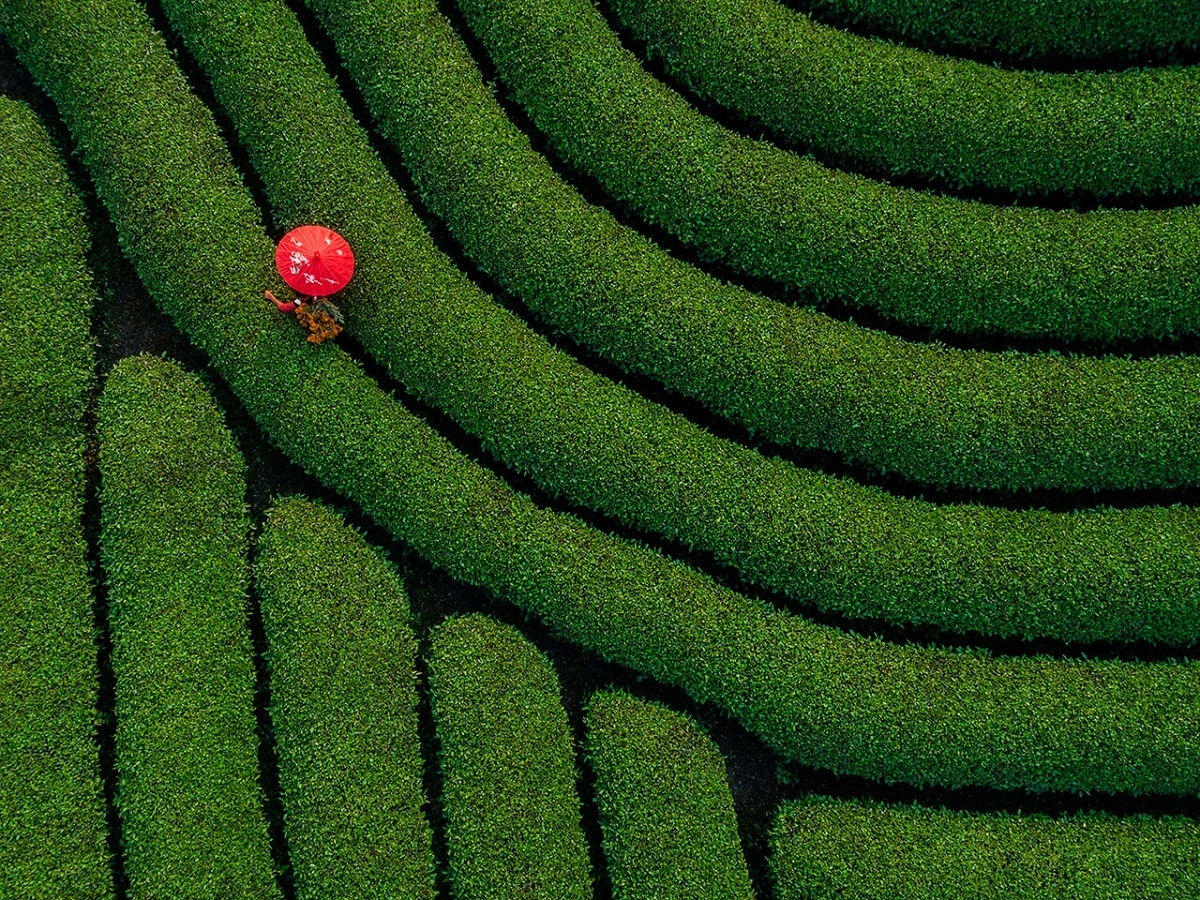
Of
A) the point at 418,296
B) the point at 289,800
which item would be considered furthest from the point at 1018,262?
the point at 289,800

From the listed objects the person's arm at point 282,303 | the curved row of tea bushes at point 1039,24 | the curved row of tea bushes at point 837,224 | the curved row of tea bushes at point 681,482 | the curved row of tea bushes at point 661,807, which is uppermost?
the curved row of tea bushes at point 1039,24

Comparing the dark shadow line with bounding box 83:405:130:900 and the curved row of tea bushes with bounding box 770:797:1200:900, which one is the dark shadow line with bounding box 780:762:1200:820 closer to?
the curved row of tea bushes with bounding box 770:797:1200:900

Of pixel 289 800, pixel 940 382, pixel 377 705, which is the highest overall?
pixel 940 382

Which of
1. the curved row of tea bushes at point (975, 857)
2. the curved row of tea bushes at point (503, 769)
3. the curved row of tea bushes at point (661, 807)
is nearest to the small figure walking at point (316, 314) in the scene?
the curved row of tea bushes at point (503, 769)

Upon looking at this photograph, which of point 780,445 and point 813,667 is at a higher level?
point 780,445

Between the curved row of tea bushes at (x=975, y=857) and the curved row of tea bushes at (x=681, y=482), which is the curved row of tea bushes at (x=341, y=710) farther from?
the curved row of tea bushes at (x=975, y=857)

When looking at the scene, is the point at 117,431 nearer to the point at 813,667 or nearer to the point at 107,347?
the point at 107,347

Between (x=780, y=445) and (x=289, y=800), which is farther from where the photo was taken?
(x=780, y=445)

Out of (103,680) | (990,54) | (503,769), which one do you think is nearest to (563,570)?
(503,769)
